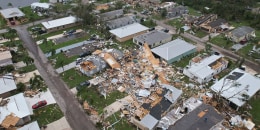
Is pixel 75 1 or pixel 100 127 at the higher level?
pixel 75 1

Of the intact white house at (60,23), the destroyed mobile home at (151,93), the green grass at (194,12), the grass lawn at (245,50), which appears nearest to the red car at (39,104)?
the destroyed mobile home at (151,93)

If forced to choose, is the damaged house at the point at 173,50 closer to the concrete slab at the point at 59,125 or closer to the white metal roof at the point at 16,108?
the concrete slab at the point at 59,125

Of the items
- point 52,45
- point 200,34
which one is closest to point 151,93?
point 52,45

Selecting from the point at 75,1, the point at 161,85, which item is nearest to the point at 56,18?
the point at 75,1

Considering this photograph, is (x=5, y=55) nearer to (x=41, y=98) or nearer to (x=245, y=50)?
(x=41, y=98)

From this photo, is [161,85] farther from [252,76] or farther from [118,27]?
[118,27]

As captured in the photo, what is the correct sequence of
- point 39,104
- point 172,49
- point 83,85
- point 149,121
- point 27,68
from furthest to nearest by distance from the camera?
point 172,49
point 27,68
point 83,85
point 39,104
point 149,121
